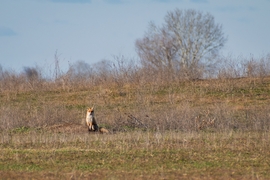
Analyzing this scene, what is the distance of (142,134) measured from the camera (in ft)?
64.6

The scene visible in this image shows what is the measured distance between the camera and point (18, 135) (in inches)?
803

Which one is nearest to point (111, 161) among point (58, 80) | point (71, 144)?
point (71, 144)

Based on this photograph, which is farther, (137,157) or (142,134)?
(142,134)

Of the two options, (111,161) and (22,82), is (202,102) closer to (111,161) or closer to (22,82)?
(22,82)

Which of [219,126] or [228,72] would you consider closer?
[219,126]

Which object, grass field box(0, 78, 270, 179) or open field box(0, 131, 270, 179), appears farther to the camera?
grass field box(0, 78, 270, 179)

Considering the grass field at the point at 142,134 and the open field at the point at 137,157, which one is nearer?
the open field at the point at 137,157

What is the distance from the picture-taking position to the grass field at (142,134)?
12.5 metres

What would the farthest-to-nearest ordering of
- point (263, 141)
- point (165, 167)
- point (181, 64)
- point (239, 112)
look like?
point (181, 64)
point (239, 112)
point (263, 141)
point (165, 167)

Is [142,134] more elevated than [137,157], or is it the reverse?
[142,134]

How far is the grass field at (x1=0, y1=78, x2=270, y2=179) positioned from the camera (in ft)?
41.0

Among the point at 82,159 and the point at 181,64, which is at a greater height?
the point at 181,64

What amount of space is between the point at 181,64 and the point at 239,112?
90.5 feet

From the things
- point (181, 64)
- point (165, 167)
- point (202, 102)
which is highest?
point (181, 64)
